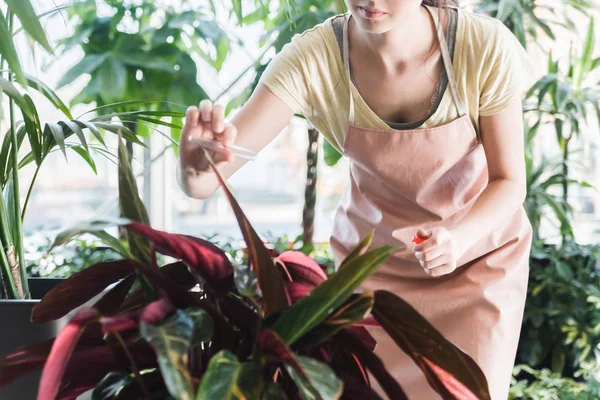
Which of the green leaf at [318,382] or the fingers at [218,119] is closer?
the green leaf at [318,382]

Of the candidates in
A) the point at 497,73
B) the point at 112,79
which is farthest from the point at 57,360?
the point at 112,79

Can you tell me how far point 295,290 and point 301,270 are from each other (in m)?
0.07

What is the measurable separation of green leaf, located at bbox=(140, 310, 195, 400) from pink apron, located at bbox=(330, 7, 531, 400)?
27.2 inches

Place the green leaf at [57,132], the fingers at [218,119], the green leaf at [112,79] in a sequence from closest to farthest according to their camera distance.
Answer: the fingers at [218,119] < the green leaf at [57,132] < the green leaf at [112,79]

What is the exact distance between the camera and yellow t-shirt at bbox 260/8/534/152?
1180 millimetres

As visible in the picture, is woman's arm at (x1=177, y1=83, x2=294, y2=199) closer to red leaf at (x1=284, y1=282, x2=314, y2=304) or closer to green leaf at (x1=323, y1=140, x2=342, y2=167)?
red leaf at (x1=284, y1=282, x2=314, y2=304)

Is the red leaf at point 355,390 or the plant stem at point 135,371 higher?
the plant stem at point 135,371

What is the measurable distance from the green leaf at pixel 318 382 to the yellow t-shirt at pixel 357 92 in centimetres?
Result: 71

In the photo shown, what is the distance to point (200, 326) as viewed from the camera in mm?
586

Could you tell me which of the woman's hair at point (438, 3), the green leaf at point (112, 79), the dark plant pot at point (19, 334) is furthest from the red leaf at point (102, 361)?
the green leaf at point (112, 79)

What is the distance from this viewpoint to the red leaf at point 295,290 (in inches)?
28.2

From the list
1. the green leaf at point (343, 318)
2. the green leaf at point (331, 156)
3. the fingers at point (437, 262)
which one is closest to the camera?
the green leaf at point (343, 318)

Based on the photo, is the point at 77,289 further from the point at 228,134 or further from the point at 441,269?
the point at 441,269

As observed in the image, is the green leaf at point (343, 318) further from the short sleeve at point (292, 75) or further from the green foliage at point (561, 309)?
the green foliage at point (561, 309)
